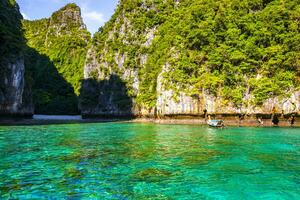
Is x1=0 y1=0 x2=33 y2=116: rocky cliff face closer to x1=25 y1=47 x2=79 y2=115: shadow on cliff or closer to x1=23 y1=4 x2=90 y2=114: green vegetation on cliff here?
x1=25 y1=47 x2=79 y2=115: shadow on cliff

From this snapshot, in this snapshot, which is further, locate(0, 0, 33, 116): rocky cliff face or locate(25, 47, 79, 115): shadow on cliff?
locate(25, 47, 79, 115): shadow on cliff

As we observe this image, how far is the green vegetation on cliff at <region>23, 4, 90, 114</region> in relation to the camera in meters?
87.5

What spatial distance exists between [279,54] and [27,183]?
37.3m

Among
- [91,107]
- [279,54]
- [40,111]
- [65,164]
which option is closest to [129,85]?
[91,107]

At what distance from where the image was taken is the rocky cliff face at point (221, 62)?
38.6 meters

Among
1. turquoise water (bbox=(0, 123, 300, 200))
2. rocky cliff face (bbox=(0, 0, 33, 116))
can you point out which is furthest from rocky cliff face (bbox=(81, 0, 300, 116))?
turquoise water (bbox=(0, 123, 300, 200))

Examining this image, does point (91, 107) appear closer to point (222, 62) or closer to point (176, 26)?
point (176, 26)

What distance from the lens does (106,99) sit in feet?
199

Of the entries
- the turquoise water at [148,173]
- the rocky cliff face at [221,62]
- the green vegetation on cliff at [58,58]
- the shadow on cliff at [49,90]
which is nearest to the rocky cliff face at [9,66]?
the rocky cliff face at [221,62]

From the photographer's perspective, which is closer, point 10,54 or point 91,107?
point 10,54

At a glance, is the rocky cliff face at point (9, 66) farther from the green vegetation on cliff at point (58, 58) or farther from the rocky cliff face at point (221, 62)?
the green vegetation on cliff at point (58, 58)

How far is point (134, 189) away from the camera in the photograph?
9094mm

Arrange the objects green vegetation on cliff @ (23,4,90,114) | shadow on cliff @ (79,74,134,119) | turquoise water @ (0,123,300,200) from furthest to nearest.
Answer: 1. green vegetation on cliff @ (23,4,90,114)
2. shadow on cliff @ (79,74,134,119)
3. turquoise water @ (0,123,300,200)

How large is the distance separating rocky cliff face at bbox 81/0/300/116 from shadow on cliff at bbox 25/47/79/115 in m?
34.1
